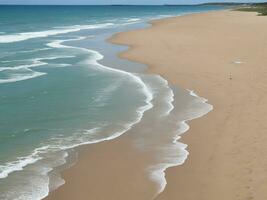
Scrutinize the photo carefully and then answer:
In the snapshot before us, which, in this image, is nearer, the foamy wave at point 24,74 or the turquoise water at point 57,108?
the turquoise water at point 57,108

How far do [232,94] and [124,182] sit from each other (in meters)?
7.71

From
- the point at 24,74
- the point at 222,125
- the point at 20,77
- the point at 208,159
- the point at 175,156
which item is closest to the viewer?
the point at 208,159

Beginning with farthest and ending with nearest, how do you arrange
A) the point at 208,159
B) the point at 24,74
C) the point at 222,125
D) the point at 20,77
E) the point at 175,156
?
the point at 24,74
the point at 20,77
the point at 222,125
the point at 175,156
the point at 208,159

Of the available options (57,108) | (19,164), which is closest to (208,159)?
(19,164)

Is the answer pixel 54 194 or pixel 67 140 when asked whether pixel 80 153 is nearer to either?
pixel 67 140

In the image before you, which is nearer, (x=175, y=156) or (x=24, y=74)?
(x=175, y=156)

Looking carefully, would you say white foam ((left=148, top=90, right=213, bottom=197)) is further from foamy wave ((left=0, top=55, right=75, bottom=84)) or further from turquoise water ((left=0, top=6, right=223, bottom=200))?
foamy wave ((left=0, top=55, right=75, bottom=84))

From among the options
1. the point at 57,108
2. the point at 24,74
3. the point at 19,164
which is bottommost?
the point at 24,74

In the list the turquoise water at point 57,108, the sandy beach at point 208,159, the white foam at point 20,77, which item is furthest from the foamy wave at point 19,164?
the white foam at point 20,77

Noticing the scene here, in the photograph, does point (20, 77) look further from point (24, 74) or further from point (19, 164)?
point (19, 164)

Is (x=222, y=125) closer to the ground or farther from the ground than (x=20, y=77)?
farther from the ground

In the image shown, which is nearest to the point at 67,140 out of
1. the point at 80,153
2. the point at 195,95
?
the point at 80,153

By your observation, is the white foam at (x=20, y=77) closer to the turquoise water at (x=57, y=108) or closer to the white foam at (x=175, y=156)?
the turquoise water at (x=57, y=108)

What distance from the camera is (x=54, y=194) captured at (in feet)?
25.9
